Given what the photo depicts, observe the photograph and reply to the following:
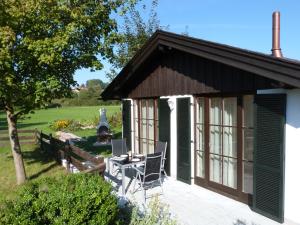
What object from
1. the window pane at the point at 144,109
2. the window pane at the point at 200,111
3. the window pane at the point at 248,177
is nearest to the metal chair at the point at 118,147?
the window pane at the point at 144,109

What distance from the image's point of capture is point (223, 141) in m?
7.23

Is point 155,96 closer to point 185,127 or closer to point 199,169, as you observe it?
point 185,127

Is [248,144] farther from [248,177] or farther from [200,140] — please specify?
[200,140]

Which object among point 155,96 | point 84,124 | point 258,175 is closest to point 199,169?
point 258,175

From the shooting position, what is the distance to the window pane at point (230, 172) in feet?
22.9

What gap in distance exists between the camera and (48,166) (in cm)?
1202

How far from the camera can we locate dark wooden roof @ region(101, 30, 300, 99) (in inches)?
193

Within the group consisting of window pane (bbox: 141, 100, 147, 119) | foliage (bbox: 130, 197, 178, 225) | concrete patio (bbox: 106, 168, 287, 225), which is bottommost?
concrete patio (bbox: 106, 168, 287, 225)

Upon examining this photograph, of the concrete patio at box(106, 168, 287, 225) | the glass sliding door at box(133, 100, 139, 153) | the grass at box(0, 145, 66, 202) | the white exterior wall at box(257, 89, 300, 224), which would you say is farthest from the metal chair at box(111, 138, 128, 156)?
the white exterior wall at box(257, 89, 300, 224)

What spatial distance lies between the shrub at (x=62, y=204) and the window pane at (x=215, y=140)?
3279 mm

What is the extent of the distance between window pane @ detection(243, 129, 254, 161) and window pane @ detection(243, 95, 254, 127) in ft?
0.48

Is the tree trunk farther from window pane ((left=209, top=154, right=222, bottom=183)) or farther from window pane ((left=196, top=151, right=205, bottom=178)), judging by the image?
window pane ((left=209, top=154, right=222, bottom=183))

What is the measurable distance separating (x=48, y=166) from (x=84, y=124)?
1769 cm

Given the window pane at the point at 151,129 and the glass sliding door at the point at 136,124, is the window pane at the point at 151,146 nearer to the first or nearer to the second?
the window pane at the point at 151,129
